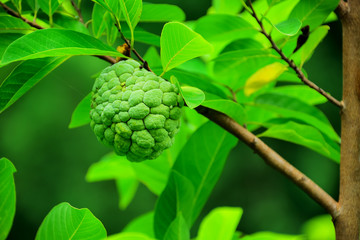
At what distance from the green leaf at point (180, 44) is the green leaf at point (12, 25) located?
363 millimetres

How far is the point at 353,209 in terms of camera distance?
110cm

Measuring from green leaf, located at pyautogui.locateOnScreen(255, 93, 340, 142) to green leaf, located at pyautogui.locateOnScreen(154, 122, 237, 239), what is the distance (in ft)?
0.48

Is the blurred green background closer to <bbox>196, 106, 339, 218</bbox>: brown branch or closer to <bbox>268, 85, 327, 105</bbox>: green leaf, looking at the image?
<bbox>268, 85, 327, 105</bbox>: green leaf

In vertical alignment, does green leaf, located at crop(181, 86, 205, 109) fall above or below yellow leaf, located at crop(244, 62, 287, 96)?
above

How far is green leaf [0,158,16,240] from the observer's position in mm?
958

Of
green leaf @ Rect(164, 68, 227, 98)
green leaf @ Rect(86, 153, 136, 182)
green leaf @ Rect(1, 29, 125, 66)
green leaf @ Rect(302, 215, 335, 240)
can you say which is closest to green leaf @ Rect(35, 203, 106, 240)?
green leaf @ Rect(1, 29, 125, 66)

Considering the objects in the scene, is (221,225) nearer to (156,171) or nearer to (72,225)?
(72,225)

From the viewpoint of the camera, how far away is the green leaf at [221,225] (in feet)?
3.66

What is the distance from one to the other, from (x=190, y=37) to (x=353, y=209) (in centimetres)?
57

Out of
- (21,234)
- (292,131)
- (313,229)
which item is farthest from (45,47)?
(21,234)

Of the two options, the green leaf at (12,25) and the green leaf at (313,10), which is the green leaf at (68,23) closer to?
the green leaf at (12,25)

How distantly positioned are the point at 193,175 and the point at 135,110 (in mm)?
A: 388

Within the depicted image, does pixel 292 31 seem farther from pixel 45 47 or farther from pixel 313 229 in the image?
pixel 313 229

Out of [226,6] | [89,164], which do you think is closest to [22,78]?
[226,6]
